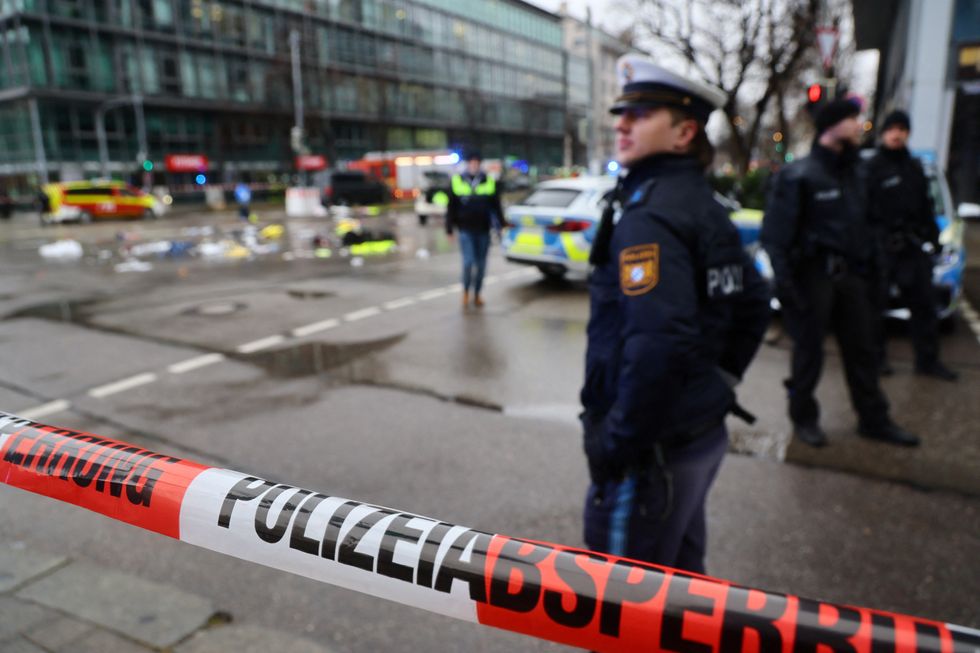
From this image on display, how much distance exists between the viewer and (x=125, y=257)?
16.5 metres

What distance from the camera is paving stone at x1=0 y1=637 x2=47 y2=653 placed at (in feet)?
6.68

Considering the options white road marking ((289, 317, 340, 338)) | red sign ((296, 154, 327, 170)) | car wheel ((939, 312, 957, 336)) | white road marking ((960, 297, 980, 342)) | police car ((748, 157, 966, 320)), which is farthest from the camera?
red sign ((296, 154, 327, 170))

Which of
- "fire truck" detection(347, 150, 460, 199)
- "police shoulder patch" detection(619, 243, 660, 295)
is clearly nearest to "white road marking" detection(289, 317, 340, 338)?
"police shoulder patch" detection(619, 243, 660, 295)

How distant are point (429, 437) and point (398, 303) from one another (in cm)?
517

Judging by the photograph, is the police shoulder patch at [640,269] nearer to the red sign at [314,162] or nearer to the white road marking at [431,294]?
the white road marking at [431,294]

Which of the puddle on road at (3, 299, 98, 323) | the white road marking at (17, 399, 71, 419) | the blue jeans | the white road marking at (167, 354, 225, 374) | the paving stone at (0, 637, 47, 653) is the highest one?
the blue jeans

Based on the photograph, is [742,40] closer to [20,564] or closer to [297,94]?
[20,564]

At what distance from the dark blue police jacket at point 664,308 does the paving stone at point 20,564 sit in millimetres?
2431

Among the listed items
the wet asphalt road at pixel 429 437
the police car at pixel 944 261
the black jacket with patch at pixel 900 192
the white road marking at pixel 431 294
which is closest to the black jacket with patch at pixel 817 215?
the wet asphalt road at pixel 429 437

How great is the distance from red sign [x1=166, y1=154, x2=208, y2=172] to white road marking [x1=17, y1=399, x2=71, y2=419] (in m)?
43.9

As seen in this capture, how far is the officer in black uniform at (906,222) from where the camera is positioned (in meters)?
5.75

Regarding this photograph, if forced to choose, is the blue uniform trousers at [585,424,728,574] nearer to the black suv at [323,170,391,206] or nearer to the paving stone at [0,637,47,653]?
the paving stone at [0,637,47,653]

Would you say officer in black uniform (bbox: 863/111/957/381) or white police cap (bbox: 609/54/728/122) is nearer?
white police cap (bbox: 609/54/728/122)

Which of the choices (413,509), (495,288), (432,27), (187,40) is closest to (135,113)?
(187,40)
